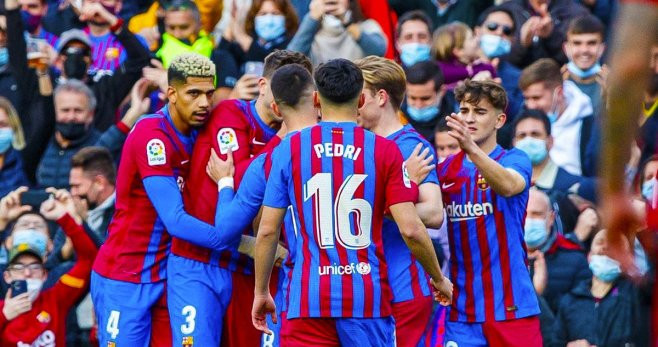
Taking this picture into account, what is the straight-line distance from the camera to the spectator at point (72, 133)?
455 inches

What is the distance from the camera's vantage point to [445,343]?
7.85 metres

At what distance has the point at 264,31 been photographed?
488 inches

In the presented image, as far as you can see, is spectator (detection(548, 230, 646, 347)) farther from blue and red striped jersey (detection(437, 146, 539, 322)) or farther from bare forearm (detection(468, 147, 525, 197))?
bare forearm (detection(468, 147, 525, 197))

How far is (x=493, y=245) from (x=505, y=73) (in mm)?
4604

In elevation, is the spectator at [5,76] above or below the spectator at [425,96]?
above

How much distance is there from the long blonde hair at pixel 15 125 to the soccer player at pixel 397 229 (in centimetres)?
487

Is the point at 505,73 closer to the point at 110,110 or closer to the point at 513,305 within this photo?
the point at 110,110

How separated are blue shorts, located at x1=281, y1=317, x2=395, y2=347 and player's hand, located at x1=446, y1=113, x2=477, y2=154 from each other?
1063 mm

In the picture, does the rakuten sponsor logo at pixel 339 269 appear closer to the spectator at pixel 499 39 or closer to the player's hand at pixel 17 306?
the player's hand at pixel 17 306

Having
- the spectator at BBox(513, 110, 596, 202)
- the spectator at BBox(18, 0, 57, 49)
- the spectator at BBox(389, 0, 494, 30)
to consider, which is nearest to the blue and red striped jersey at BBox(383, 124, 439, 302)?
the spectator at BBox(513, 110, 596, 202)

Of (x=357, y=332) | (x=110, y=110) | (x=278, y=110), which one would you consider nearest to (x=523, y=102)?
(x=110, y=110)

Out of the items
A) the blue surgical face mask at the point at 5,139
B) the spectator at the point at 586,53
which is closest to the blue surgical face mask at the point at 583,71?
the spectator at the point at 586,53

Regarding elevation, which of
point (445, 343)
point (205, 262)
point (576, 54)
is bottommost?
point (445, 343)

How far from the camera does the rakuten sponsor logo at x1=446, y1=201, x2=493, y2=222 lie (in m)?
7.64
